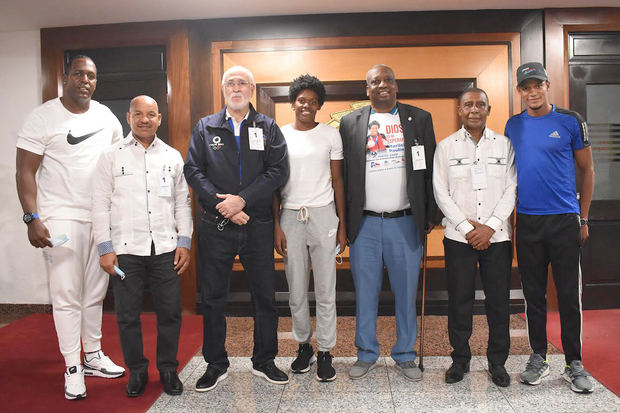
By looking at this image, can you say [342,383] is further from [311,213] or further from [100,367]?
[100,367]

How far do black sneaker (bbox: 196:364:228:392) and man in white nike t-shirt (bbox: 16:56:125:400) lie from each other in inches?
24.3

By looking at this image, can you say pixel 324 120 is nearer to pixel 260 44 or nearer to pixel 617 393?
pixel 260 44

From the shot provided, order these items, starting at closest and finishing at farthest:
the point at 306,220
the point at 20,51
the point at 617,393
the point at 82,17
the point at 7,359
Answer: the point at 617,393 → the point at 306,220 → the point at 7,359 → the point at 82,17 → the point at 20,51

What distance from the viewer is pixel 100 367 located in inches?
107

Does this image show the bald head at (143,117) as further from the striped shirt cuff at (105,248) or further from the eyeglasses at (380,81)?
the eyeglasses at (380,81)

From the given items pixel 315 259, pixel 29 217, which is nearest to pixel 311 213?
pixel 315 259

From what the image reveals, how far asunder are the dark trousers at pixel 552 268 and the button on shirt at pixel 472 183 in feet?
0.52

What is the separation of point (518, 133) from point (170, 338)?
2.43 metres

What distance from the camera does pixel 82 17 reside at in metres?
4.05

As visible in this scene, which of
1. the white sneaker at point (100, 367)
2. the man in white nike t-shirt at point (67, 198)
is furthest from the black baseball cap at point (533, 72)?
the white sneaker at point (100, 367)

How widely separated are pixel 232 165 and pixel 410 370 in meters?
1.67

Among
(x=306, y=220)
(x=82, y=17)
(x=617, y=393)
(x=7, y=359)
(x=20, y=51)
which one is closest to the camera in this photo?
(x=617, y=393)

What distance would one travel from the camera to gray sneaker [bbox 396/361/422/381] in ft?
8.50

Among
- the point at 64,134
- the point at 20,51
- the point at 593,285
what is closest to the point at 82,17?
the point at 20,51
